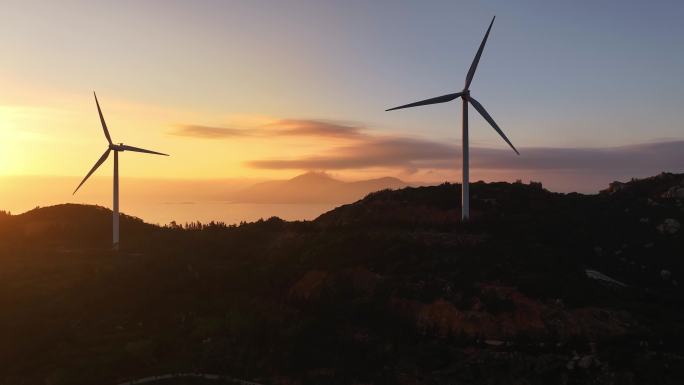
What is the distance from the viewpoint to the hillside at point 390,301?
94.5 ft

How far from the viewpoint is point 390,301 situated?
36531mm

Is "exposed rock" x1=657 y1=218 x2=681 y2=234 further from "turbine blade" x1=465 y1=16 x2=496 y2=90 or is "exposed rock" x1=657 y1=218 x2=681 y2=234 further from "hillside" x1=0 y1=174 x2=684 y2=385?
"turbine blade" x1=465 y1=16 x2=496 y2=90

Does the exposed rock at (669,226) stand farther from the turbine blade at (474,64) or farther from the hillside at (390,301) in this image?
the turbine blade at (474,64)

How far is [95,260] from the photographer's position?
2452 inches

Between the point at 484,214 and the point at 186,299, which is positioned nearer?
the point at 186,299

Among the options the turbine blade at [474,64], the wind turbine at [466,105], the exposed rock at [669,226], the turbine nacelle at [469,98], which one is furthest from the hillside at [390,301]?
the turbine blade at [474,64]

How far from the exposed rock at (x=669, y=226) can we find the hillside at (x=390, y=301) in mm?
206

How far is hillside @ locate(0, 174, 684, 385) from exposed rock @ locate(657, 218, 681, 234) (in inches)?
8.1

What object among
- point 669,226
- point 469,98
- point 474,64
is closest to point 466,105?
point 469,98

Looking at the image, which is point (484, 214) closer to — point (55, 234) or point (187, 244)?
point (187, 244)

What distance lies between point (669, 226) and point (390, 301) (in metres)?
33.8

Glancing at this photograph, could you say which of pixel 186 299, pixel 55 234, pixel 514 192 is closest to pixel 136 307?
pixel 186 299

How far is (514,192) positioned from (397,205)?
577 inches

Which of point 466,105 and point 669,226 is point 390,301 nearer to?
point 466,105
